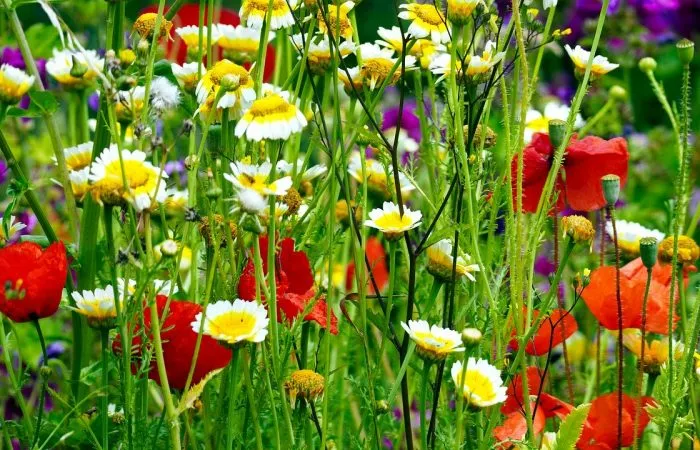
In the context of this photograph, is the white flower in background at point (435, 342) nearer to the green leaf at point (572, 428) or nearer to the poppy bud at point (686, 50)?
the green leaf at point (572, 428)

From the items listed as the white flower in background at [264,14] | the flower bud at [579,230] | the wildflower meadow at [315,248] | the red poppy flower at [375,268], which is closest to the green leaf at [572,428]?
the wildflower meadow at [315,248]

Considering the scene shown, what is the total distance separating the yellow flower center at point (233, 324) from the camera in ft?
2.09

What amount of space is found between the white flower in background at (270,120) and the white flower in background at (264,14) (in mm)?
102

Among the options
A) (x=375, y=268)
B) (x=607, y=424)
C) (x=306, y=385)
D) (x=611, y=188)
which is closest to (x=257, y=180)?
(x=306, y=385)

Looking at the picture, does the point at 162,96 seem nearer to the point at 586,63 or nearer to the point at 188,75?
the point at 188,75

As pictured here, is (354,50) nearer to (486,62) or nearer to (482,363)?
(486,62)

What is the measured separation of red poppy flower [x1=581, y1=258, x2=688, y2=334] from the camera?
0.87 meters

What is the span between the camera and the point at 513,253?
716mm

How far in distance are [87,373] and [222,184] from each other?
0.65 ft

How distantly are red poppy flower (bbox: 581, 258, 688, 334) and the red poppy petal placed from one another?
0.20ft

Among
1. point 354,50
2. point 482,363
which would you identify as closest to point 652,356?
point 482,363

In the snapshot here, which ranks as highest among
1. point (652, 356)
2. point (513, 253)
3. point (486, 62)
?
point (486, 62)

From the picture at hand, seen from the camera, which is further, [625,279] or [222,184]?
[625,279]

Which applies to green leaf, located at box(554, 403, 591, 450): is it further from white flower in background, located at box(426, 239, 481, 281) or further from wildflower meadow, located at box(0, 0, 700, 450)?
white flower in background, located at box(426, 239, 481, 281)
